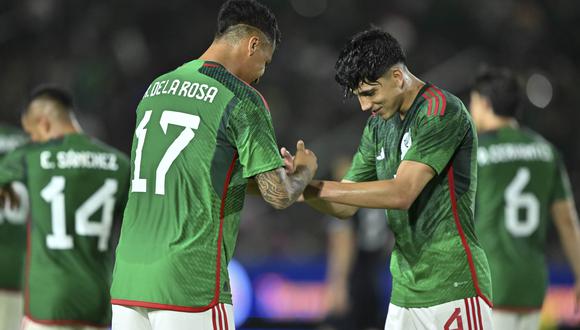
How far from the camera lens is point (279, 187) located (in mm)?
4410

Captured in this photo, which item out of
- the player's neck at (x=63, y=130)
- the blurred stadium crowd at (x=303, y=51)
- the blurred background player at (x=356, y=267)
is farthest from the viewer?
the blurred stadium crowd at (x=303, y=51)

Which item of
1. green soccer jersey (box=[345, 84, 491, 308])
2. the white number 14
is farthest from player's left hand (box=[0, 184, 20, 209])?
green soccer jersey (box=[345, 84, 491, 308])

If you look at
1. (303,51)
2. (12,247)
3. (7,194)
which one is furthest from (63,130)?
(303,51)

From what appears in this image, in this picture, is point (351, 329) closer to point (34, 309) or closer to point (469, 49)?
point (34, 309)

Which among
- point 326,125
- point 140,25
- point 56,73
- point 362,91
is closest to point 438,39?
point 326,125

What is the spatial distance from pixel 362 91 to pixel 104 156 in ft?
8.98

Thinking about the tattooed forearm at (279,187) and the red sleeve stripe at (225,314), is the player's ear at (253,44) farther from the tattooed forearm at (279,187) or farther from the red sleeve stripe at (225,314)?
the red sleeve stripe at (225,314)

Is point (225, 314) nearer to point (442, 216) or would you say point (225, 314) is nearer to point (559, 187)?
point (442, 216)

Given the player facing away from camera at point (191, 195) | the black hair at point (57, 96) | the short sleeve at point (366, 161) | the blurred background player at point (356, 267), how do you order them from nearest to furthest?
the player facing away from camera at point (191, 195)
the short sleeve at point (366, 161)
the black hair at point (57, 96)
the blurred background player at point (356, 267)

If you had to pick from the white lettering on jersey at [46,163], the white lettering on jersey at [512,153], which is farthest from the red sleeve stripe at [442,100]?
the white lettering on jersey at [46,163]

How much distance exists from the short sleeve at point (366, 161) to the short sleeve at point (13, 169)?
269 centimetres

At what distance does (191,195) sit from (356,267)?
592cm

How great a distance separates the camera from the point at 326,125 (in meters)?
14.2

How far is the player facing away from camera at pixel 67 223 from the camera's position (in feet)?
22.5
